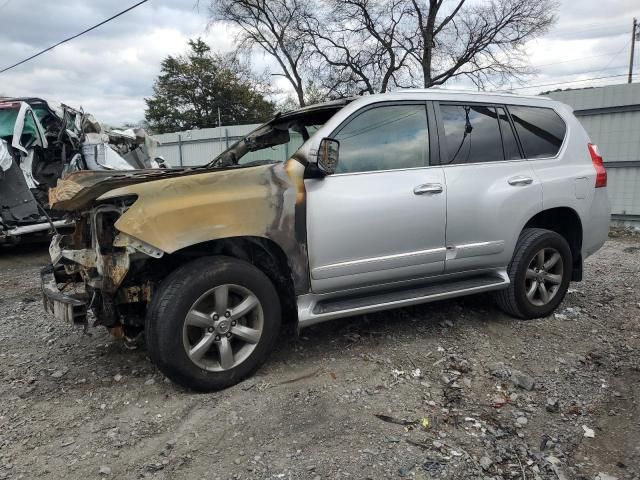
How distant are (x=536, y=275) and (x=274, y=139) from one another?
261 cm

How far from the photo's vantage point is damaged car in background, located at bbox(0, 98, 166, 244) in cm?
717

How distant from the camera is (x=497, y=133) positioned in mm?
4168

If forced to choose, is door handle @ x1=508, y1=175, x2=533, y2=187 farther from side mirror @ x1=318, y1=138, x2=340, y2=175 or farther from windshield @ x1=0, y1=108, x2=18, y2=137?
windshield @ x1=0, y1=108, x2=18, y2=137

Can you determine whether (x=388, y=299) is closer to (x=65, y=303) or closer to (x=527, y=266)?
(x=527, y=266)

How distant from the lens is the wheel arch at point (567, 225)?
441cm

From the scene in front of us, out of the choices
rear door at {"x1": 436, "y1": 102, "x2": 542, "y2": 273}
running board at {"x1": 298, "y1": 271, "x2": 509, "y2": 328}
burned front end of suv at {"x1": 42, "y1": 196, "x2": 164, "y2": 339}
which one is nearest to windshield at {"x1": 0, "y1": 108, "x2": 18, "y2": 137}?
burned front end of suv at {"x1": 42, "y1": 196, "x2": 164, "y2": 339}

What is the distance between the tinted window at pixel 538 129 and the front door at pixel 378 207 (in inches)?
40.5

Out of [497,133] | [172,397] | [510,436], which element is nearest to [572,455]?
[510,436]

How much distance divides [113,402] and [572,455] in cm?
259

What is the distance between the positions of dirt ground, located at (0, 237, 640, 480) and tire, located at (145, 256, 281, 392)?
0.56ft

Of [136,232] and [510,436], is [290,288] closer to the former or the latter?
[136,232]

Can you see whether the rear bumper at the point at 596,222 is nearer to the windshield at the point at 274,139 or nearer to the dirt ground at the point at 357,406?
the dirt ground at the point at 357,406

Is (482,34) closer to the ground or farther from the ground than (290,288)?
farther from the ground

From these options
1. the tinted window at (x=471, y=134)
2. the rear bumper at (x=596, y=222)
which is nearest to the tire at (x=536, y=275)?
the rear bumper at (x=596, y=222)
